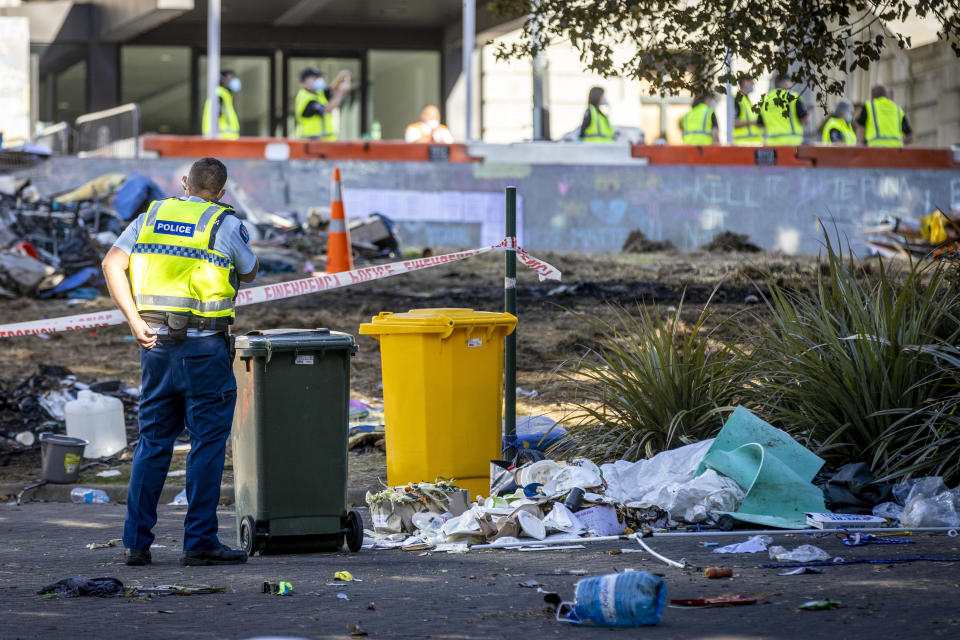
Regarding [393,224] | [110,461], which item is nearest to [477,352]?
[110,461]

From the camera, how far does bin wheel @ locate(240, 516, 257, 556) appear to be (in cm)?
633

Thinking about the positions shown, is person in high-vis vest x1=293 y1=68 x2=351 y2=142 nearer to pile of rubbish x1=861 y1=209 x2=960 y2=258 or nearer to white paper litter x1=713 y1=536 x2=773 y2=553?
pile of rubbish x1=861 y1=209 x2=960 y2=258

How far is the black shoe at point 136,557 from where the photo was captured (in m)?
6.03

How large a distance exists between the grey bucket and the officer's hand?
298 centimetres

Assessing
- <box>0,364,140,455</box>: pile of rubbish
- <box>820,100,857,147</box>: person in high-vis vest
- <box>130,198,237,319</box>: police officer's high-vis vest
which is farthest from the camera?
<box>820,100,857,147</box>: person in high-vis vest

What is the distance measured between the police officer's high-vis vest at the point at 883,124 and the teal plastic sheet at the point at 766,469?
49.7 feet

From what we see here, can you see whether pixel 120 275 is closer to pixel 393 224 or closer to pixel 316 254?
pixel 316 254

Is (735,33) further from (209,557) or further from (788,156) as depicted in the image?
(788,156)

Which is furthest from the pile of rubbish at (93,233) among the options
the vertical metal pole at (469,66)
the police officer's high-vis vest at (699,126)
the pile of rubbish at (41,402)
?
the police officer's high-vis vest at (699,126)

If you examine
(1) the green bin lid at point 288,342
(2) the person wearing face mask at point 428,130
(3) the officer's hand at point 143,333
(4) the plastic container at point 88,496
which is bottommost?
(4) the plastic container at point 88,496

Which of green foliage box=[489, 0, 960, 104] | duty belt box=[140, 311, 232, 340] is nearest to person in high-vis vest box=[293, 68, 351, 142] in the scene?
green foliage box=[489, 0, 960, 104]

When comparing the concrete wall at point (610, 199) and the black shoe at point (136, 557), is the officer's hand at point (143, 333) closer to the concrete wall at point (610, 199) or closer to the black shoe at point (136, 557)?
the black shoe at point (136, 557)

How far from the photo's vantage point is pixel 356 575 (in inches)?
225

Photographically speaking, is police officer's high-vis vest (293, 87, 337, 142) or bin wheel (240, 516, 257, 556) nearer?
bin wheel (240, 516, 257, 556)
